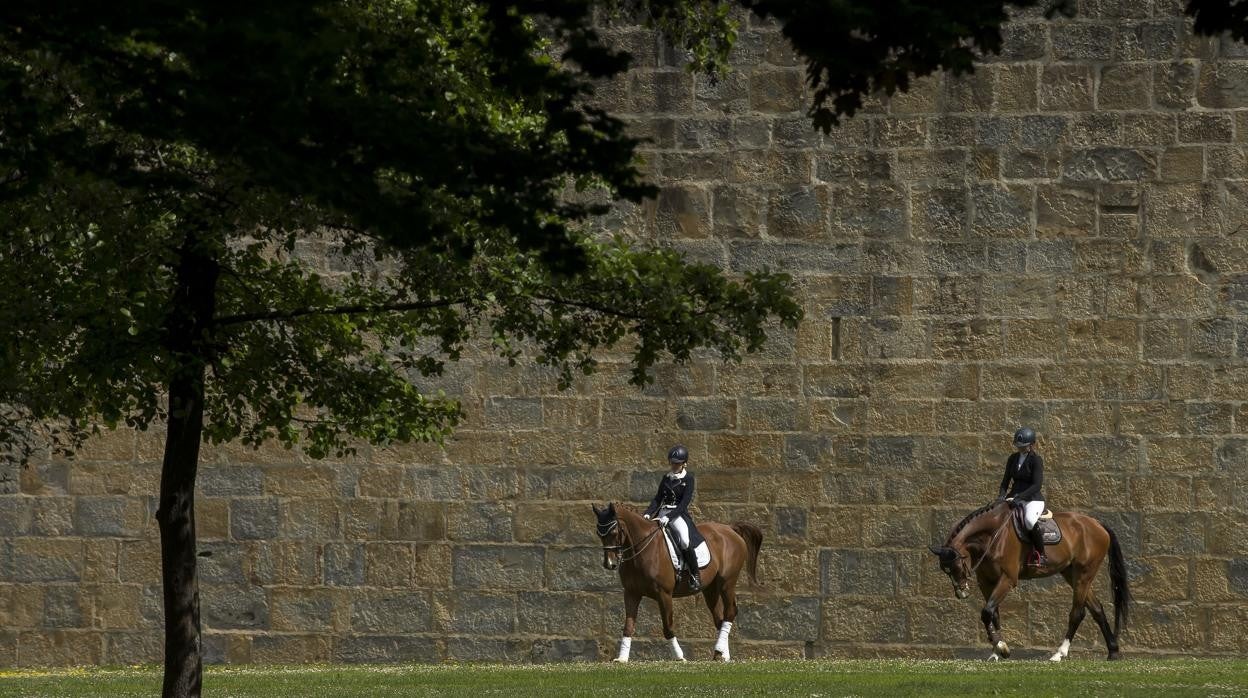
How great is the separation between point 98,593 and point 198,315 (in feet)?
25.2

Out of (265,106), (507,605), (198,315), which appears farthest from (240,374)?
(507,605)

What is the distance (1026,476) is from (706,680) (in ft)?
14.0

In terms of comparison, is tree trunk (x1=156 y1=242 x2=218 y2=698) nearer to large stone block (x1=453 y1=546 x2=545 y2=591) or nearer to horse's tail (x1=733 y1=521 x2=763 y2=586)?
large stone block (x1=453 y1=546 x2=545 y2=591)

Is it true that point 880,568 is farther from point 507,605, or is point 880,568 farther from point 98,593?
point 98,593

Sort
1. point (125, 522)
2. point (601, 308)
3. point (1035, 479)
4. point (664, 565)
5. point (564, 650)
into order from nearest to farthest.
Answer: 1. point (601, 308)
2. point (1035, 479)
3. point (664, 565)
4. point (564, 650)
5. point (125, 522)

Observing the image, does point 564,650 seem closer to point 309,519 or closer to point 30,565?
point 309,519

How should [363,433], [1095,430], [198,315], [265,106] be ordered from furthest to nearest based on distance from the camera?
[1095,430] < [363,433] < [198,315] < [265,106]

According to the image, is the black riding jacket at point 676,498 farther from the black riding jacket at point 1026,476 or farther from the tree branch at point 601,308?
the tree branch at point 601,308

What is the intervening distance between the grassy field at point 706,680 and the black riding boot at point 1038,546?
102 centimetres

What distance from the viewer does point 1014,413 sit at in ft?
60.9

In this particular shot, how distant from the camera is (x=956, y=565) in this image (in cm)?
1753

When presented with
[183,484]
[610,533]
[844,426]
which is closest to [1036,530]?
[844,426]

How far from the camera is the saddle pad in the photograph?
17.9 m

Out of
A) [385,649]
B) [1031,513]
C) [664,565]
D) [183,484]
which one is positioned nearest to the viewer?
[183,484]
